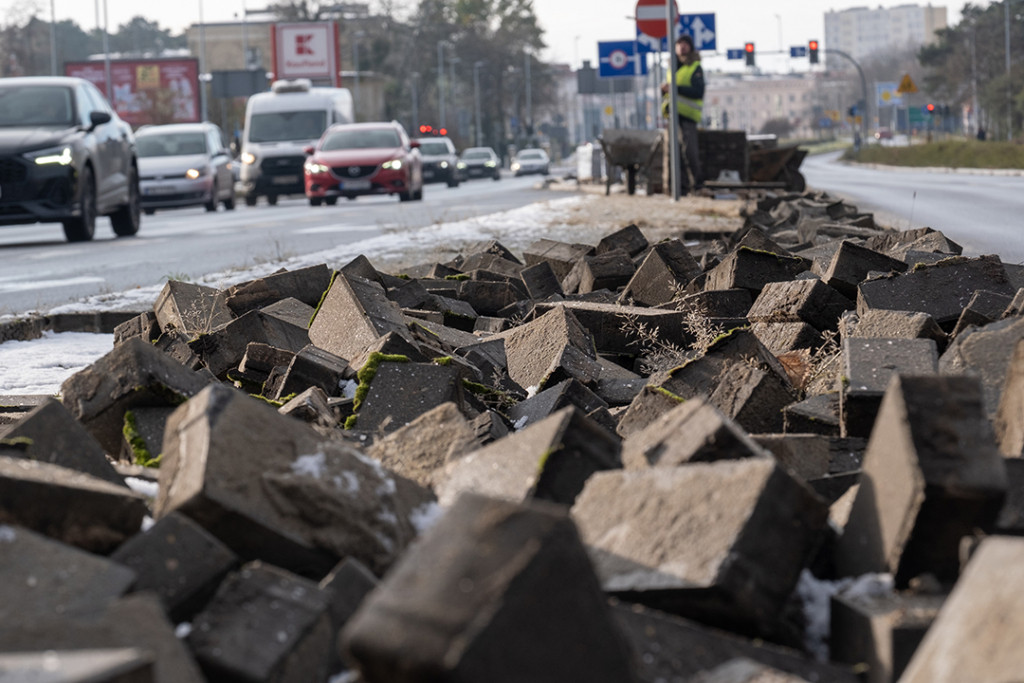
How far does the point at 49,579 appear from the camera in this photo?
1.98 m

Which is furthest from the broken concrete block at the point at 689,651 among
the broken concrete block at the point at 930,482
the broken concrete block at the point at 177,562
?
the broken concrete block at the point at 177,562

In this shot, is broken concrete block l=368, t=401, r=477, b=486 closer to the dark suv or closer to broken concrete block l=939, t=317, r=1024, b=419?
broken concrete block l=939, t=317, r=1024, b=419

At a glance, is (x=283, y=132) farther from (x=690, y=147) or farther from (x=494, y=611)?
(x=494, y=611)

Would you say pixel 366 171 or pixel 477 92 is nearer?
pixel 366 171

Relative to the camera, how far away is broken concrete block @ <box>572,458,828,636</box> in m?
2.06

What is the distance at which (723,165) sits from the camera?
65.0 ft

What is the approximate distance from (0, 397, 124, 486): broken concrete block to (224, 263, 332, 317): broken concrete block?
117 inches

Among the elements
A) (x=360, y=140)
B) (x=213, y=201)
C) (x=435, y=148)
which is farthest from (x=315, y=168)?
(x=435, y=148)

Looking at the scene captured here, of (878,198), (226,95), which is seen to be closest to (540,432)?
(878,198)

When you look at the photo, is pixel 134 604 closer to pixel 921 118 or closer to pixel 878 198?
pixel 878 198

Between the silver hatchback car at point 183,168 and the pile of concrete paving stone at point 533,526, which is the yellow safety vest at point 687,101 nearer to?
the silver hatchback car at point 183,168

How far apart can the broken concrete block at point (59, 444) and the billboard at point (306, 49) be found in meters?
68.7

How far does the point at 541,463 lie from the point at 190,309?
3.44 metres

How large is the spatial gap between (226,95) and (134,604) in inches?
2532
